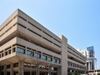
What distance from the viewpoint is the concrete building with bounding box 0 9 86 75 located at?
40.0 meters

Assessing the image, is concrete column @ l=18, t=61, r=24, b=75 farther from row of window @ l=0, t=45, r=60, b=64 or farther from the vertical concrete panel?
the vertical concrete panel

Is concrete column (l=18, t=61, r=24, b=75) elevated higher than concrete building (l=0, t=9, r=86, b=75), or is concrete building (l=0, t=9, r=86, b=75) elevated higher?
concrete building (l=0, t=9, r=86, b=75)

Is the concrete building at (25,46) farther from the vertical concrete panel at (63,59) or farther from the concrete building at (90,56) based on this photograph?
the concrete building at (90,56)

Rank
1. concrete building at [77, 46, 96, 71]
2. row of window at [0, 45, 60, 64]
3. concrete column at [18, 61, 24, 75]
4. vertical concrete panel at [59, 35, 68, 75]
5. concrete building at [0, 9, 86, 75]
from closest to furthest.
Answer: row of window at [0, 45, 60, 64]
concrete building at [0, 9, 86, 75]
concrete column at [18, 61, 24, 75]
vertical concrete panel at [59, 35, 68, 75]
concrete building at [77, 46, 96, 71]

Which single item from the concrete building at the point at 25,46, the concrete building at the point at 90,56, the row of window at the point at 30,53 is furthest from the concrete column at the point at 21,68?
the concrete building at the point at 90,56

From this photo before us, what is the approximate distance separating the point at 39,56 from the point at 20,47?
11.8 m

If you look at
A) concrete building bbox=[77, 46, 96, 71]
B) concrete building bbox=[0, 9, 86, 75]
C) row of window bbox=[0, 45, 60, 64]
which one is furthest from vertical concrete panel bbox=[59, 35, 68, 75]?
concrete building bbox=[77, 46, 96, 71]

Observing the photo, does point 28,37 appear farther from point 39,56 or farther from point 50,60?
point 50,60

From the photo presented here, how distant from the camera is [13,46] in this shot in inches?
1558

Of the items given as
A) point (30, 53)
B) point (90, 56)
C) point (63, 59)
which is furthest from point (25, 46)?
point (90, 56)

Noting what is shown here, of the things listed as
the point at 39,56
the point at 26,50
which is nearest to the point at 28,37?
the point at 26,50

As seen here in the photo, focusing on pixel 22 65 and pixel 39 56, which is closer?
pixel 22 65

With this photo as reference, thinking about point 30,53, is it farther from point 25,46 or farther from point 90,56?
point 90,56

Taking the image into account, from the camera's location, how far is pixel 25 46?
4097cm
